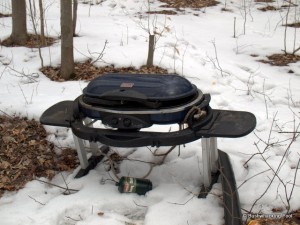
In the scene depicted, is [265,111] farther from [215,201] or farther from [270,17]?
[270,17]

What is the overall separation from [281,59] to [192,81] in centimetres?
185

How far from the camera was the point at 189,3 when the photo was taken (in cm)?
991

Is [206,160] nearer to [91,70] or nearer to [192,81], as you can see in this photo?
[192,81]

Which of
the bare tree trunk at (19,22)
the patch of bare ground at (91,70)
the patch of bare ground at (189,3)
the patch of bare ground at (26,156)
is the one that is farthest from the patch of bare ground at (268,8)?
the patch of bare ground at (26,156)

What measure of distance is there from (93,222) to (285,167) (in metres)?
1.64

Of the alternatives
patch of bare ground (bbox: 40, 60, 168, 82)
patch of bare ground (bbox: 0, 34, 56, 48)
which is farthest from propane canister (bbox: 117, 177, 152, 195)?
patch of bare ground (bbox: 0, 34, 56, 48)

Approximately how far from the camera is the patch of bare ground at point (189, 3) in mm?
9711

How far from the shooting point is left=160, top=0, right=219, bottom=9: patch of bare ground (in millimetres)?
9711

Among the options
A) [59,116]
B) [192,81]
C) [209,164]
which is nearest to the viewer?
[209,164]

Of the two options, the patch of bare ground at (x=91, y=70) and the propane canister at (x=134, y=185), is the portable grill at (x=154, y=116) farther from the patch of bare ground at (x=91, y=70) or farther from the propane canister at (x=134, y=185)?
the patch of bare ground at (x=91, y=70)

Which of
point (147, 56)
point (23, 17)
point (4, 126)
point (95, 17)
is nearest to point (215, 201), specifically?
point (4, 126)

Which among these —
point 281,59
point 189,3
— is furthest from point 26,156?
point 189,3

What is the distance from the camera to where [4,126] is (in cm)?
391

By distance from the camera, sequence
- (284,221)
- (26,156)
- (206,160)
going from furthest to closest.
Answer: (26,156) → (206,160) → (284,221)
